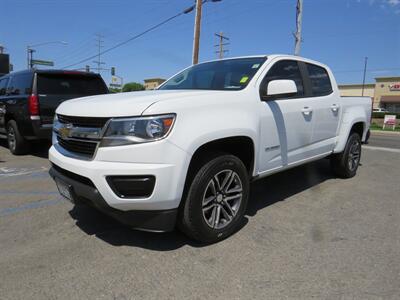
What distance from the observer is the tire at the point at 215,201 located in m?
3.00

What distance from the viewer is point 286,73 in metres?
4.32

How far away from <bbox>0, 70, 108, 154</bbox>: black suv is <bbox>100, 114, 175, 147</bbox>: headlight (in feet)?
14.6

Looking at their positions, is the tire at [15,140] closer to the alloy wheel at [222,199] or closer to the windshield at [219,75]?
the windshield at [219,75]

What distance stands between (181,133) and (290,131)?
1.74m

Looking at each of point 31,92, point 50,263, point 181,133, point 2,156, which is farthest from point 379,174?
point 2,156

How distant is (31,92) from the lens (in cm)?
665

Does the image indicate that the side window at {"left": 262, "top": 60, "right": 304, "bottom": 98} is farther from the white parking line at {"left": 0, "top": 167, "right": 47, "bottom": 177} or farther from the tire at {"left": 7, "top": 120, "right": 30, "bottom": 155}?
the tire at {"left": 7, "top": 120, "right": 30, "bottom": 155}

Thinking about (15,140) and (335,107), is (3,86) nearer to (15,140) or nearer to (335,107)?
(15,140)

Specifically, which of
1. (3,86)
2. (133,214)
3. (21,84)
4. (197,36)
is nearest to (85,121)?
(133,214)

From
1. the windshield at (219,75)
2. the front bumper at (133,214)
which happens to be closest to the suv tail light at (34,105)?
the windshield at (219,75)

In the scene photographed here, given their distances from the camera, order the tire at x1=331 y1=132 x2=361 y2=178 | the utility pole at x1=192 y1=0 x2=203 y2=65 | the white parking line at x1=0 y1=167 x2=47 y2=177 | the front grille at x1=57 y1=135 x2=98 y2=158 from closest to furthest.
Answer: the front grille at x1=57 y1=135 x2=98 y2=158
the tire at x1=331 y1=132 x2=361 y2=178
the white parking line at x1=0 y1=167 x2=47 y2=177
the utility pole at x1=192 y1=0 x2=203 y2=65

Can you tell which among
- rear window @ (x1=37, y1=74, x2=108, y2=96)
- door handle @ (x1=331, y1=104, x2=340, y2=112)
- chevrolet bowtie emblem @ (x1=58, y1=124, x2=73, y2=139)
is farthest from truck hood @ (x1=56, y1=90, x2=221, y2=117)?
rear window @ (x1=37, y1=74, x2=108, y2=96)

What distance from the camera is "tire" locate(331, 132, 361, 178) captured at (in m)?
5.63

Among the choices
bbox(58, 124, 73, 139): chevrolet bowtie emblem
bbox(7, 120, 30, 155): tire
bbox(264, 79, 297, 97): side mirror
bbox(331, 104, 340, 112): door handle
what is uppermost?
bbox(264, 79, 297, 97): side mirror
